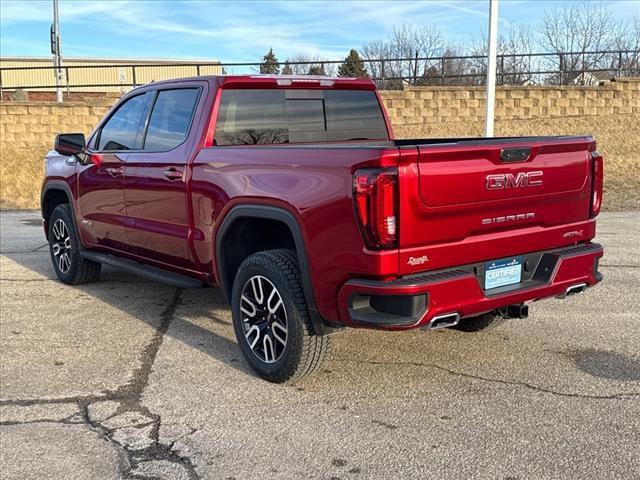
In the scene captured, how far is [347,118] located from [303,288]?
7.09 feet

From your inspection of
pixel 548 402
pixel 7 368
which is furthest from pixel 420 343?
pixel 7 368

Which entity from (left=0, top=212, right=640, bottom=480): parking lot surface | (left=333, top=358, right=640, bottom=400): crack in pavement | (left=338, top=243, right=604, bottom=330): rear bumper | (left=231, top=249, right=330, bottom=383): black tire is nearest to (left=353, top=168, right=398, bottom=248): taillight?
(left=338, top=243, right=604, bottom=330): rear bumper

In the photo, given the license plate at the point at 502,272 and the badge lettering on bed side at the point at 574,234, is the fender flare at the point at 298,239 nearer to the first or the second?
the license plate at the point at 502,272

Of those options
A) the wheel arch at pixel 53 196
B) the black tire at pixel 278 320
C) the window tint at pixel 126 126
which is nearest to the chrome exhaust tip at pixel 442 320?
the black tire at pixel 278 320

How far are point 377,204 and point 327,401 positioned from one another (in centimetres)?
128

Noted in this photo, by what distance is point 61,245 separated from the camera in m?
7.11

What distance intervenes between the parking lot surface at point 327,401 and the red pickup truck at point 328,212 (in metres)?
0.40

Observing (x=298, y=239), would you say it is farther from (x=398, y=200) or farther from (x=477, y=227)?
(x=477, y=227)

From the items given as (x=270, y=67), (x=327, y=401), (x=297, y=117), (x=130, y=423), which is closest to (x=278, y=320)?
(x=327, y=401)

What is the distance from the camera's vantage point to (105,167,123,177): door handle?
578cm

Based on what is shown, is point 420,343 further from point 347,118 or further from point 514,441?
point 347,118

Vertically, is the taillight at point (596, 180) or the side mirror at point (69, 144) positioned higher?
the side mirror at point (69, 144)

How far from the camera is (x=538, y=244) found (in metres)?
4.08

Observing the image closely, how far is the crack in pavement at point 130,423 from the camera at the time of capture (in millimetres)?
3323
